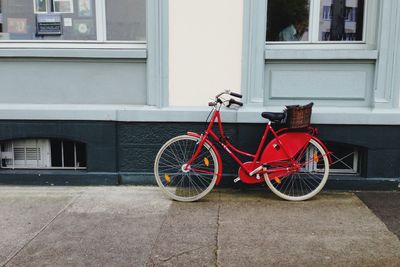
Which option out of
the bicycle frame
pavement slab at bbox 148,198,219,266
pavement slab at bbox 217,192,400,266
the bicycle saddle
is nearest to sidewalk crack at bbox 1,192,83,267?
pavement slab at bbox 148,198,219,266

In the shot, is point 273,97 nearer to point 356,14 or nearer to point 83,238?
point 356,14

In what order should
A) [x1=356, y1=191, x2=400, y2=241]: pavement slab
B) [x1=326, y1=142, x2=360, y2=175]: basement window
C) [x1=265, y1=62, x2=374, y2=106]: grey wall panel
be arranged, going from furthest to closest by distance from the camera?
[x1=326, y1=142, x2=360, y2=175]: basement window → [x1=265, y1=62, x2=374, y2=106]: grey wall panel → [x1=356, y1=191, x2=400, y2=241]: pavement slab

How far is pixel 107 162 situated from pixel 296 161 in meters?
2.42

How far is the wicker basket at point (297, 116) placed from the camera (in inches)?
204

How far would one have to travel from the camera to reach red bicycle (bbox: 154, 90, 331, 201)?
5.34 meters

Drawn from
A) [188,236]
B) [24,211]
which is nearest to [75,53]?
[24,211]

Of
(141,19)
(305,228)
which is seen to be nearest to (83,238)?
(305,228)

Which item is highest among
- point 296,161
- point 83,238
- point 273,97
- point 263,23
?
point 263,23

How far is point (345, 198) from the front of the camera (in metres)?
5.52

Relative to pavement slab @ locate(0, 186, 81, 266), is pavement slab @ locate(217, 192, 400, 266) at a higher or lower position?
higher

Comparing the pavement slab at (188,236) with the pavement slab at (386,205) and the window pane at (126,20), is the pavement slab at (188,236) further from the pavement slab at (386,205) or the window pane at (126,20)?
the window pane at (126,20)

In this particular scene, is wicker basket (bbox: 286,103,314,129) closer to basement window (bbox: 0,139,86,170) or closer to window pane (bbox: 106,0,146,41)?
window pane (bbox: 106,0,146,41)

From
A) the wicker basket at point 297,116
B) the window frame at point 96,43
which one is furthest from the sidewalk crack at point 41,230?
the wicker basket at point 297,116

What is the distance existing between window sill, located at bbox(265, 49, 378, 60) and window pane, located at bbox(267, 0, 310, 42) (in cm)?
31
